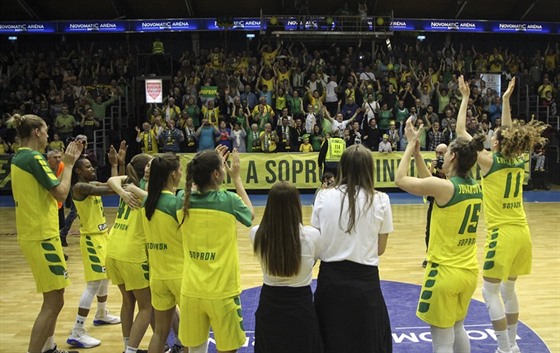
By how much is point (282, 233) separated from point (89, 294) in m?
3.05

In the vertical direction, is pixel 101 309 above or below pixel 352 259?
below

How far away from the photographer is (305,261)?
11.4 feet

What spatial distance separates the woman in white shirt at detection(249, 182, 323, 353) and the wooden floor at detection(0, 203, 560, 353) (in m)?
2.67

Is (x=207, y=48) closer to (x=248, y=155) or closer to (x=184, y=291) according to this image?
(x=248, y=155)

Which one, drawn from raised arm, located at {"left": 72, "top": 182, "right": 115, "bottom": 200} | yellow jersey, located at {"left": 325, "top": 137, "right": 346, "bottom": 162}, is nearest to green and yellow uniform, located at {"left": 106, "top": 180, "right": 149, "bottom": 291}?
raised arm, located at {"left": 72, "top": 182, "right": 115, "bottom": 200}

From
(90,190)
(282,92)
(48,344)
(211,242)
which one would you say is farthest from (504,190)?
(282,92)

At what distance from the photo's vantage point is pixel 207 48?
23.8m

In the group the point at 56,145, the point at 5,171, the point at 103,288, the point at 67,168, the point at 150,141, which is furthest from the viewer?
the point at 150,141

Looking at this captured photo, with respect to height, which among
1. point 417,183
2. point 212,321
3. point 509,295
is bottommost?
point 509,295

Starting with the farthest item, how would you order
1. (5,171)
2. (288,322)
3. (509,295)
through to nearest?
(5,171)
(509,295)
(288,322)

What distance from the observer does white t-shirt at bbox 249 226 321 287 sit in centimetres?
346

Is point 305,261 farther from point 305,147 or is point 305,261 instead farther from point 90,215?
point 305,147

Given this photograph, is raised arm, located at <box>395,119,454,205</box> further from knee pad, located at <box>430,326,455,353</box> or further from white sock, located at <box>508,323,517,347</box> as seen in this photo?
white sock, located at <box>508,323,517,347</box>

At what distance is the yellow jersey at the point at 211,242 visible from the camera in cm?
380
